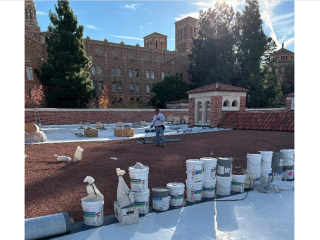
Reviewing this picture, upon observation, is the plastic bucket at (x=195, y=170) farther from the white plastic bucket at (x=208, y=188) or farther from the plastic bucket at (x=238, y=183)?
the plastic bucket at (x=238, y=183)

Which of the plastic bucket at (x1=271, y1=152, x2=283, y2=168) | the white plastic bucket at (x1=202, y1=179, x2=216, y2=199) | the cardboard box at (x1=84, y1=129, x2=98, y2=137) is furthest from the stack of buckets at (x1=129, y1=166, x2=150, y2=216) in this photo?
the cardboard box at (x1=84, y1=129, x2=98, y2=137)

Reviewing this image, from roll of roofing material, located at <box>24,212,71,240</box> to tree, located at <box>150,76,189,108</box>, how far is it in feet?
132

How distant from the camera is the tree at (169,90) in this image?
141 ft

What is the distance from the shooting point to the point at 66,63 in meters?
30.9

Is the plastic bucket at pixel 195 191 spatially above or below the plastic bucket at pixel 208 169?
below

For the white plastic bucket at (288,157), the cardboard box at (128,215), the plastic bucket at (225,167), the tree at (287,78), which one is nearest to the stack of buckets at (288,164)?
the white plastic bucket at (288,157)

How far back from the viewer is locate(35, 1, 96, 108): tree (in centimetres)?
3102

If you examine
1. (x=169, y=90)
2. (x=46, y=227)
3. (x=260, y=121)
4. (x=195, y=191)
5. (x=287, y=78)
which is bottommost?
(x=46, y=227)

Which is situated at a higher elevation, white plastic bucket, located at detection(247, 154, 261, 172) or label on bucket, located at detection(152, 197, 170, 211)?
white plastic bucket, located at detection(247, 154, 261, 172)

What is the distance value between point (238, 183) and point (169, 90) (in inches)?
1522

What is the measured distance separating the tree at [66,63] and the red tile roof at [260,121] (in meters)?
21.8

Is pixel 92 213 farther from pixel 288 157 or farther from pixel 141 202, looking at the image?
pixel 288 157

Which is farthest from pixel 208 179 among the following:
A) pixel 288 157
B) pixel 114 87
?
pixel 114 87

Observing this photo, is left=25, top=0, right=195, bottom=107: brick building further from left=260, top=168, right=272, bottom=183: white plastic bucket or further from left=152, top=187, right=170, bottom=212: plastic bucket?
left=152, top=187, right=170, bottom=212: plastic bucket
